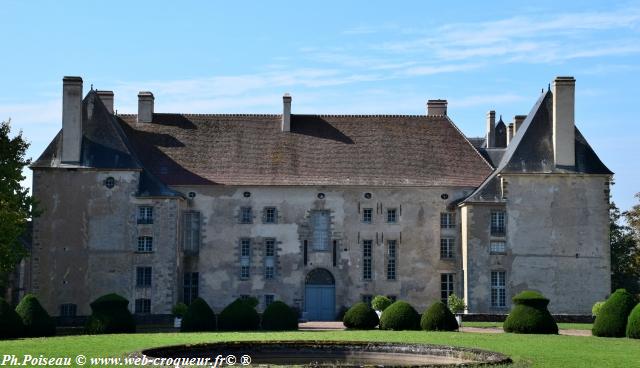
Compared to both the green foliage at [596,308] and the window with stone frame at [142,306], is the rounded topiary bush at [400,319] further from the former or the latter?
the window with stone frame at [142,306]

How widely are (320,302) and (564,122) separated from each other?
12874mm

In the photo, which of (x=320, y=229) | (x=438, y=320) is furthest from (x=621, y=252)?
(x=438, y=320)

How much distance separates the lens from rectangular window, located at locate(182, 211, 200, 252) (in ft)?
149

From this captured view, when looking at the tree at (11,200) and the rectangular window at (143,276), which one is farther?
the rectangular window at (143,276)

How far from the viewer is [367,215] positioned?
46.1 m

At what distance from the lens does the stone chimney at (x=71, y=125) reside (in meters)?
43.4

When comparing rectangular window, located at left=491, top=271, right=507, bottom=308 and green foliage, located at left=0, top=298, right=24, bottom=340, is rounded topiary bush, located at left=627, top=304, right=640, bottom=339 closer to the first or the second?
rectangular window, located at left=491, top=271, right=507, bottom=308

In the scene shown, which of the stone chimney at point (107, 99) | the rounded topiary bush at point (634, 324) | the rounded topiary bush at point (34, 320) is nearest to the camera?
the rounded topiary bush at point (634, 324)

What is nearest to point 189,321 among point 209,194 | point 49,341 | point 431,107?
point 49,341

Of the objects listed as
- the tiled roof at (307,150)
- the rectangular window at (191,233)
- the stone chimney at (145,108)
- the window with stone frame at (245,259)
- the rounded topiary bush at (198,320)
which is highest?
the stone chimney at (145,108)

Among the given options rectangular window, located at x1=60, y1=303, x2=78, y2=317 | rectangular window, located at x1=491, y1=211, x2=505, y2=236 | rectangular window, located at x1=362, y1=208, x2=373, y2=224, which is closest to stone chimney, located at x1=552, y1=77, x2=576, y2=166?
rectangular window, located at x1=491, y1=211, x2=505, y2=236

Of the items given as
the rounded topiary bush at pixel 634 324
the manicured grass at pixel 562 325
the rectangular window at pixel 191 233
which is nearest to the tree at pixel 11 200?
the rectangular window at pixel 191 233

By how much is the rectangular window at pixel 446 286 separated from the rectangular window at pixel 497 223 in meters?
3.16

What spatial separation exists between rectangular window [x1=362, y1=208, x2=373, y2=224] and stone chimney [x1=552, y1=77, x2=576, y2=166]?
324 inches
